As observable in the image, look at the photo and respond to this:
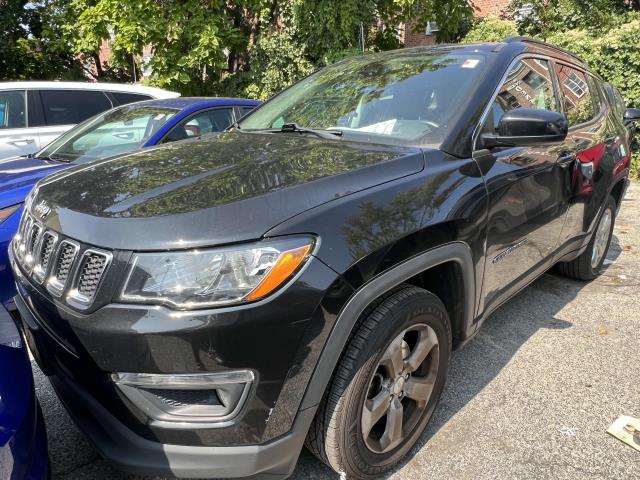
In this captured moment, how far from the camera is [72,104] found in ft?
20.6

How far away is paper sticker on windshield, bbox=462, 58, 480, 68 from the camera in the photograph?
2.62 metres

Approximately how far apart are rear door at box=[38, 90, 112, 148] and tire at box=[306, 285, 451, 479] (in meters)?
5.56

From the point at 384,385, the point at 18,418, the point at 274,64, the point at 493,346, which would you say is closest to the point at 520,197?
the point at 493,346

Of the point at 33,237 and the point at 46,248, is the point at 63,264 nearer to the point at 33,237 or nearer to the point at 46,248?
the point at 46,248

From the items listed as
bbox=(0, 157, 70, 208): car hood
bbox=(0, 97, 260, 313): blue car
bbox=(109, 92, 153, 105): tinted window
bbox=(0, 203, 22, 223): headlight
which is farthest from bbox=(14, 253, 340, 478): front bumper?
bbox=(109, 92, 153, 105): tinted window

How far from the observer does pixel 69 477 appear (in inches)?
84.0

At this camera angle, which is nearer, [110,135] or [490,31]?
[110,135]

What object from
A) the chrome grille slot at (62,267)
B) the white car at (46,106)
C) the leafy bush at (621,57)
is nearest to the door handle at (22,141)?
the white car at (46,106)

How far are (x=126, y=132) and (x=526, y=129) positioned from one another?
139 inches

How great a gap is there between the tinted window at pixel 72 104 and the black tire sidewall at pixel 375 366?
18.2ft

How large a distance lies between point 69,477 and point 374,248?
1612 millimetres

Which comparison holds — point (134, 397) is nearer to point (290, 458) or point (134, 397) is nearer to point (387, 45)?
point (290, 458)

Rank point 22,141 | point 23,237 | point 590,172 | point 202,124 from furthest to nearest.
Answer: point 22,141
point 202,124
point 590,172
point 23,237

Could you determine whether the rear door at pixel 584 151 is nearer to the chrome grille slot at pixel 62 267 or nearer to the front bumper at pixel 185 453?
the front bumper at pixel 185 453
